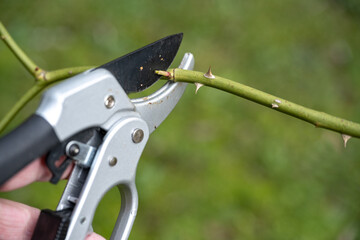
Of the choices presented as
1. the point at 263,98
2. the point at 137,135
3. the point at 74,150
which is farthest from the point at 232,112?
the point at 74,150

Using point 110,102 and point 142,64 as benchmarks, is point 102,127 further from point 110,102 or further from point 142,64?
point 142,64

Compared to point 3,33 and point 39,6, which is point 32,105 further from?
point 3,33

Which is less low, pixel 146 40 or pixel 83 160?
pixel 146 40

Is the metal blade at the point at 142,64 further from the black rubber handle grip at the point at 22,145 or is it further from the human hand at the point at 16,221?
the human hand at the point at 16,221

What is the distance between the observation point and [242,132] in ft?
11.4

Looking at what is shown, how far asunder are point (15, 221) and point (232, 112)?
2.34 metres

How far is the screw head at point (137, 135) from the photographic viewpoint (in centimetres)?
138

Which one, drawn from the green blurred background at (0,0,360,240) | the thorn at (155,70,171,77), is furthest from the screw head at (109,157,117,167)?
the green blurred background at (0,0,360,240)

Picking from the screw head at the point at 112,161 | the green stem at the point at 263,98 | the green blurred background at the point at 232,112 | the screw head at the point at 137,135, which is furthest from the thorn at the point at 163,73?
the green blurred background at the point at 232,112

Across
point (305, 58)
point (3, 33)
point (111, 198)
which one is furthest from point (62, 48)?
point (305, 58)

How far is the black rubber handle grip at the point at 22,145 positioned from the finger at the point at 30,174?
0.04m

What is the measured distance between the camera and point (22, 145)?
1.13 m

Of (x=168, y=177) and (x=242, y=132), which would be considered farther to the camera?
(x=242, y=132)

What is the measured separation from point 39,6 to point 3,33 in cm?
235
